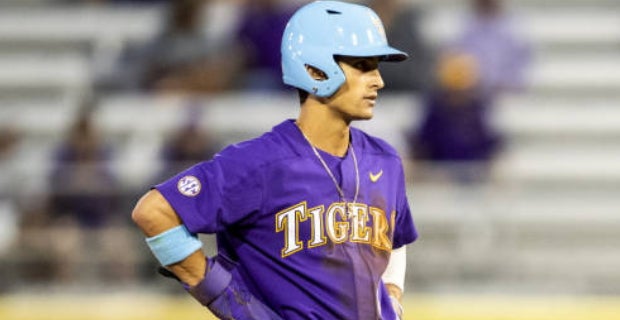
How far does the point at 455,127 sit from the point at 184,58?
1.91m

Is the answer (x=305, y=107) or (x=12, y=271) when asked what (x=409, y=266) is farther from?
(x=305, y=107)

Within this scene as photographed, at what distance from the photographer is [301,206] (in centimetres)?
471

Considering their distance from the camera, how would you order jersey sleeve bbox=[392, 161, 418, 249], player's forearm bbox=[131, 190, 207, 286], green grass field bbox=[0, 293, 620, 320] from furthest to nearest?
green grass field bbox=[0, 293, 620, 320], jersey sleeve bbox=[392, 161, 418, 249], player's forearm bbox=[131, 190, 207, 286]

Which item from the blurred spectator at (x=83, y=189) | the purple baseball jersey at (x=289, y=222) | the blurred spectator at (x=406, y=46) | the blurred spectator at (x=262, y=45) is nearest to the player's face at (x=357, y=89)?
the purple baseball jersey at (x=289, y=222)

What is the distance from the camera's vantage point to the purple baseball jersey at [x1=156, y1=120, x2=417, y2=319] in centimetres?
461

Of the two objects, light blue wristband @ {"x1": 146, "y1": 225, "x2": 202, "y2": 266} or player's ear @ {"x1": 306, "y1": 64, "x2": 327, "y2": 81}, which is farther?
player's ear @ {"x1": 306, "y1": 64, "x2": 327, "y2": 81}

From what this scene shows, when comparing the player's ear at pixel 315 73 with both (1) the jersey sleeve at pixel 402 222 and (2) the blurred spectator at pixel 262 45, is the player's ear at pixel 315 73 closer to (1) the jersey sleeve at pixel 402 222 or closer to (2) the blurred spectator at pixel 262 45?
(1) the jersey sleeve at pixel 402 222

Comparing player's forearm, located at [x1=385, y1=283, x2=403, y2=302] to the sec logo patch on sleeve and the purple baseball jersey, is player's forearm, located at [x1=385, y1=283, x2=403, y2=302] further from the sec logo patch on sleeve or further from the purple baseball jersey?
the sec logo patch on sleeve

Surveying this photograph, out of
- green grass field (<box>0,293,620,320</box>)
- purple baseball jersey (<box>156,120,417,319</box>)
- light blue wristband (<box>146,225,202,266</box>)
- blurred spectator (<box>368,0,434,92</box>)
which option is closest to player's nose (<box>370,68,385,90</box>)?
purple baseball jersey (<box>156,120,417,319</box>)

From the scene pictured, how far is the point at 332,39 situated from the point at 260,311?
88 centimetres

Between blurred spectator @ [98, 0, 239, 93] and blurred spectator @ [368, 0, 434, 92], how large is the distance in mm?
1048

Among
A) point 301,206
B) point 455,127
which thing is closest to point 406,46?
point 455,127

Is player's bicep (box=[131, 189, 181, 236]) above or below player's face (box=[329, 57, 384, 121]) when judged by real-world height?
below

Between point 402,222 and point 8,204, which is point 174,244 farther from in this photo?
point 8,204
